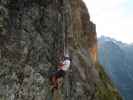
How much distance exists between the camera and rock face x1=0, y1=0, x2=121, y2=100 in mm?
25984

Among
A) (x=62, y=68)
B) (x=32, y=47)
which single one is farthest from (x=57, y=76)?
(x=32, y=47)

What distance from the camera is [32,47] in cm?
2797

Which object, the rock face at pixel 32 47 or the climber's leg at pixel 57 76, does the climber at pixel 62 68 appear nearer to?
the climber's leg at pixel 57 76

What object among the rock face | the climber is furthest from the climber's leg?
the rock face

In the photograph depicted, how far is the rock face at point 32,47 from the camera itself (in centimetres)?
2598

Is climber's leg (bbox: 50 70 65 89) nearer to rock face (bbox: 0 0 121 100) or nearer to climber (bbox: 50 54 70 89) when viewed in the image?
climber (bbox: 50 54 70 89)

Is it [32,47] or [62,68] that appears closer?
[62,68]

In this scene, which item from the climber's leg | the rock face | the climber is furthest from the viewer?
the rock face

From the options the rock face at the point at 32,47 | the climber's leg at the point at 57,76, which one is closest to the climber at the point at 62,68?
the climber's leg at the point at 57,76

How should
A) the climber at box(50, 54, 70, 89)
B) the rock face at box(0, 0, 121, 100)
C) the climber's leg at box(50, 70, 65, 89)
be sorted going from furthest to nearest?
the rock face at box(0, 0, 121, 100)
the climber's leg at box(50, 70, 65, 89)
the climber at box(50, 54, 70, 89)

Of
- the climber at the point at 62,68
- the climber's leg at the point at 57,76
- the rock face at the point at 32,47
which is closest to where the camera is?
the climber at the point at 62,68

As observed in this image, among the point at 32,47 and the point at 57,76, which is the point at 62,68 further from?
the point at 32,47

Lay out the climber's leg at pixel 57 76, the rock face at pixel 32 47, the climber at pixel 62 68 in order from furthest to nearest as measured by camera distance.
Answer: the rock face at pixel 32 47 → the climber's leg at pixel 57 76 → the climber at pixel 62 68

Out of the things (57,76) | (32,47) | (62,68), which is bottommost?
(57,76)
